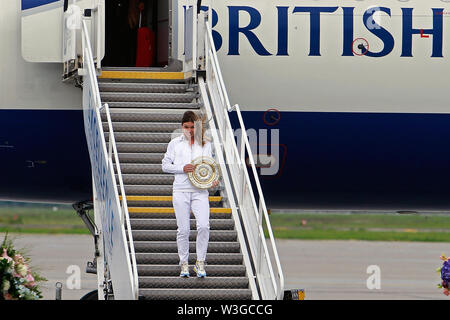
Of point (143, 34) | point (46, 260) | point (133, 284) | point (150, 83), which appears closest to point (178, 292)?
point (133, 284)

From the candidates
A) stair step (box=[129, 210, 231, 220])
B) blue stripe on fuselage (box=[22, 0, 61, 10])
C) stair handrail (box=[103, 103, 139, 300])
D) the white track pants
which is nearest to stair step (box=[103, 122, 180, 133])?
stair handrail (box=[103, 103, 139, 300])

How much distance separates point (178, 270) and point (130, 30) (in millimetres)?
4889

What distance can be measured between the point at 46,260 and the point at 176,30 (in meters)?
17.0

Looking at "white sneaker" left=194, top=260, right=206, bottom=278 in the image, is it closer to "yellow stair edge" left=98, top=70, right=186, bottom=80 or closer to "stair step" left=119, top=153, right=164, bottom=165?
"stair step" left=119, top=153, right=164, bottom=165

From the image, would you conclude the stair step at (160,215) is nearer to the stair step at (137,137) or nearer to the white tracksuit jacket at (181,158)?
the white tracksuit jacket at (181,158)

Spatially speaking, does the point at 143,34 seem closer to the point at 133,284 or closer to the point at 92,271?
the point at 92,271

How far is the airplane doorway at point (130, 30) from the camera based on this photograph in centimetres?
1394

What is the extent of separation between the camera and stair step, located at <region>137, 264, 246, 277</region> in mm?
10227

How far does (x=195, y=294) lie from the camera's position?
995cm

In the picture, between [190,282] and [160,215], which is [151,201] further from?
[190,282]

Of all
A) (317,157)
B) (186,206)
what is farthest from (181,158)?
(317,157)

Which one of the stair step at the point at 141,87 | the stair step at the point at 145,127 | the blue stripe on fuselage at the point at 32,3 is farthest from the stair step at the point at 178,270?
the blue stripe on fuselage at the point at 32,3

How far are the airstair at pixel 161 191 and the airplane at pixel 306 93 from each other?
0.81 meters

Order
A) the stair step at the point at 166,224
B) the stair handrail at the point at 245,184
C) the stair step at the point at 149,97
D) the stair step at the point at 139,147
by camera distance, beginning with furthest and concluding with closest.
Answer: the stair step at the point at 149,97, the stair step at the point at 139,147, the stair step at the point at 166,224, the stair handrail at the point at 245,184
